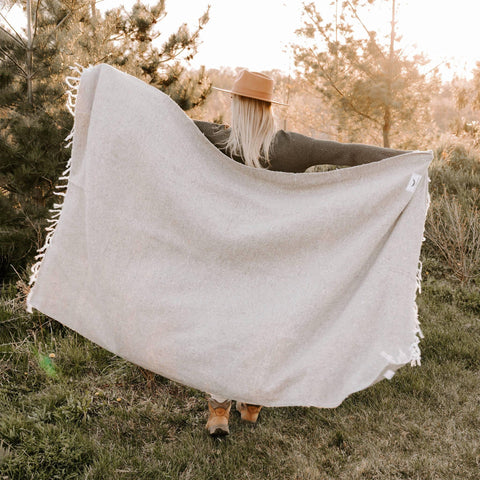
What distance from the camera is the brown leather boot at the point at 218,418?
2.71 meters

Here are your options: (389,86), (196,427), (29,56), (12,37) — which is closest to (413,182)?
(196,427)

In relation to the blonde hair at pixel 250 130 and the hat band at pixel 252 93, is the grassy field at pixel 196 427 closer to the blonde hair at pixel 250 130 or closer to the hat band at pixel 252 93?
the blonde hair at pixel 250 130

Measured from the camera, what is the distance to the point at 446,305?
459 centimetres

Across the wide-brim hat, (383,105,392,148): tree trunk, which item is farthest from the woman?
(383,105,392,148): tree trunk

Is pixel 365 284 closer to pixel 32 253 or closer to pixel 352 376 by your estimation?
pixel 352 376

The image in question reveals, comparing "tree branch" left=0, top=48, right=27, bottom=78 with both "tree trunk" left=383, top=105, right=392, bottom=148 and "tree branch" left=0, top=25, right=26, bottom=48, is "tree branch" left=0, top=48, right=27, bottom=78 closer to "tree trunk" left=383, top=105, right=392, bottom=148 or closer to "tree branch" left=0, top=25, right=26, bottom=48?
"tree branch" left=0, top=25, right=26, bottom=48

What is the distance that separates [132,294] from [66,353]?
139 centimetres

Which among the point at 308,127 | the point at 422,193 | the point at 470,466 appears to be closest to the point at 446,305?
the point at 470,466

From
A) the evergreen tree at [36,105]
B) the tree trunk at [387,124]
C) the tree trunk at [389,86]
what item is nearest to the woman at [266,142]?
the evergreen tree at [36,105]

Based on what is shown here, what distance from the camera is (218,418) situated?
108 inches

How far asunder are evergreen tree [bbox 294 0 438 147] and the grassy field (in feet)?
14.7

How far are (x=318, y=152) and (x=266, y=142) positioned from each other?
0.90 feet

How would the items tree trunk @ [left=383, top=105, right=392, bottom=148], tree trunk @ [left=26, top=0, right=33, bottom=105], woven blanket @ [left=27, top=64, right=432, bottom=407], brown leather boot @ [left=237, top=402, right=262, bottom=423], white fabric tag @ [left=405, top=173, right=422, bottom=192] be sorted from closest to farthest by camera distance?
woven blanket @ [left=27, top=64, right=432, bottom=407]
white fabric tag @ [left=405, top=173, right=422, bottom=192]
brown leather boot @ [left=237, top=402, right=262, bottom=423]
tree trunk @ [left=26, top=0, right=33, bottom=105]
tree trunk @ [left=383, top=105, right=392, bottom=148]

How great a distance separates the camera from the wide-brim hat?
96.6 inches
